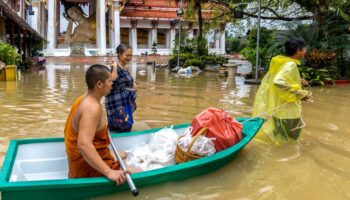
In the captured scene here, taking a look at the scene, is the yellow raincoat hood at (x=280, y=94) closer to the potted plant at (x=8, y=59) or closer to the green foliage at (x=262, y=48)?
the green foliage at (x=262, y=48)

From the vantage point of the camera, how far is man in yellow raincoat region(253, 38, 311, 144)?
5.16 metres

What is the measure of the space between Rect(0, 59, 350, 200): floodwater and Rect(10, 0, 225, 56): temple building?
25.9m

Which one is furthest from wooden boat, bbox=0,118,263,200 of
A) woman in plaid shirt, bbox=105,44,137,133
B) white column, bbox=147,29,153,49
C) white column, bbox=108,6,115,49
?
white column, bbox=147,29,153,49

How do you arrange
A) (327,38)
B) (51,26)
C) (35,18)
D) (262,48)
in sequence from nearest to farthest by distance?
(327,38) → (262,48) → (51,26) → (35,18)

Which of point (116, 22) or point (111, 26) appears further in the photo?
point (111, 26)

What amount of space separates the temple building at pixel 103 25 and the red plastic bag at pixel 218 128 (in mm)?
33007

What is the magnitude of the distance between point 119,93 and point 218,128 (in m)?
1.33

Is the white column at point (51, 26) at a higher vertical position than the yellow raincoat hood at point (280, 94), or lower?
higher

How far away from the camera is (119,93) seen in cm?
502

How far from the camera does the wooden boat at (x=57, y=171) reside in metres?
3.15

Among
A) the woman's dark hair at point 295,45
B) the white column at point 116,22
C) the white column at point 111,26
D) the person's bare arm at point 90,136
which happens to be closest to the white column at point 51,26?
the white column at point 111,26

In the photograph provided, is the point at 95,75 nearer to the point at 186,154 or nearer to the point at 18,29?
the point at 186,154

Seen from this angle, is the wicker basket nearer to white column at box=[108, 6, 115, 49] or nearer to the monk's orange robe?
the monk's orange robe

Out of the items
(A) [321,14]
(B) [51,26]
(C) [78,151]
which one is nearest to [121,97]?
(C) [78,151]
